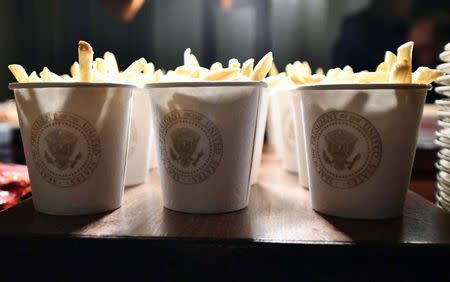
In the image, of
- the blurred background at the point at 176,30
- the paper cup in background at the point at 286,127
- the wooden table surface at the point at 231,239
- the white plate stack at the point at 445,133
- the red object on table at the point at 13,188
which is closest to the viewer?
the wooden table surface at the point at 231,239

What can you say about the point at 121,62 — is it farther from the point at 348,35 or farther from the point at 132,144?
the point at 132,144

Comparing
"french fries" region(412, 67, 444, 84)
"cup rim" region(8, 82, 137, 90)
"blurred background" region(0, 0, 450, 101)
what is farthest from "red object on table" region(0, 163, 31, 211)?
"blurred background" region(0, 0, 450, 101)

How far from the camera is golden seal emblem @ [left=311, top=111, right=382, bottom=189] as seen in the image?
28.2 inches

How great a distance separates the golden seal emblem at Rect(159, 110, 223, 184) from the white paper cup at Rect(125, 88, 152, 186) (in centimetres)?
22

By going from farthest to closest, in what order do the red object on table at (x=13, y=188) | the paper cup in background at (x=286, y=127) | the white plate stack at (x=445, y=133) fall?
the paper cup in background at (x=286, y=127) → the red object on table at (x=13, y=188) → the white plate stack at (x=445, y=133)

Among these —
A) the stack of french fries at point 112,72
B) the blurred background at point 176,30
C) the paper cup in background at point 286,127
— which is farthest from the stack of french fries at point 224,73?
the blurred background at point 176,30

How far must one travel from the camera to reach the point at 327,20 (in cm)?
364

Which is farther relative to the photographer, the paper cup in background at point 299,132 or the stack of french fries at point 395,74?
the paper cup in background at point 299,132

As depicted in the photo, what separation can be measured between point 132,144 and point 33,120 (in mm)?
266

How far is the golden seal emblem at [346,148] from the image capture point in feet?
2.35

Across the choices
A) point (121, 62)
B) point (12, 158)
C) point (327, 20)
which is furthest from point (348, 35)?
point (12, 158)

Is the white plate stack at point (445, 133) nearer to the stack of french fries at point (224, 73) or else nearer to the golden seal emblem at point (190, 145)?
the stack of french fries at point (224, 73)

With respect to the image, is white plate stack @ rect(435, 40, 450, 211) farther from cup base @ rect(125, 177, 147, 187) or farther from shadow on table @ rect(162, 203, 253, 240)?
cup base @ rect(125, 177, 147, 187)

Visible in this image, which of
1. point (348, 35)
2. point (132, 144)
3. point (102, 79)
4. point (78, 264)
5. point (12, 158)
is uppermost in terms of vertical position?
point (348, 35)
